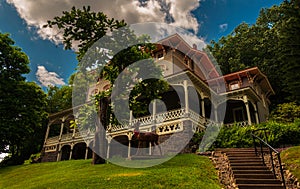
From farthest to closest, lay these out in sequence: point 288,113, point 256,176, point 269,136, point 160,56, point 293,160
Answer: point 160,56, point 288,113, point 269,136, point 293,160, point 256,176

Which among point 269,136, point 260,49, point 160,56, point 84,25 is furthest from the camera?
point 260,49

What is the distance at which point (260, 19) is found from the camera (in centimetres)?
3875

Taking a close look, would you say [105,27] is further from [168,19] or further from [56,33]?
[168,19]

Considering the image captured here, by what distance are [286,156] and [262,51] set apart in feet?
89.1

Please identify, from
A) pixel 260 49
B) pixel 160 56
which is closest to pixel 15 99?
pixel 160 56

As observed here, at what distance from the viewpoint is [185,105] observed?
15164 millimetres

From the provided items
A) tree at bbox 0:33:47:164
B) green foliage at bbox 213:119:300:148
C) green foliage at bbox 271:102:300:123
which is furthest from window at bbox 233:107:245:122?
tree at bbox 0:33:47:164

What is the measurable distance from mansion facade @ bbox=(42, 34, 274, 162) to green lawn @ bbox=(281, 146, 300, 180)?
5.93m

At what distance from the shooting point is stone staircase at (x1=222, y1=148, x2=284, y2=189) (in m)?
6.84

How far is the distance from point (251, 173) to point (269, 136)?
5.06 meters

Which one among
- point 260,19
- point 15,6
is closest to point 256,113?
point 15,6

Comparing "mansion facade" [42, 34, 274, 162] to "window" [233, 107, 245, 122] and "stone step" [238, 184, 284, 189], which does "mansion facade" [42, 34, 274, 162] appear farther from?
"stone step" [238, 184, 284, 189]

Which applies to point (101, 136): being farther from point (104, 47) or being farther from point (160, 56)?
point (160, 56)

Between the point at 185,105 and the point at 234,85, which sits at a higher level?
the point at 234,85
